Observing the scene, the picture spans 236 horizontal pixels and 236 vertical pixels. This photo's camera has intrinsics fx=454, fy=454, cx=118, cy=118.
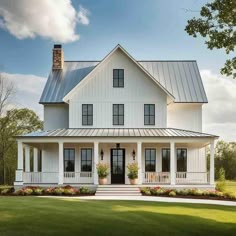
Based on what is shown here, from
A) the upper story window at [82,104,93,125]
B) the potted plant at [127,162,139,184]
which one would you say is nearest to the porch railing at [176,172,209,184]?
the potted plant at [127,162,139,184]

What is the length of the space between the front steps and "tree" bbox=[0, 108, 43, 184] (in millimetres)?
25188

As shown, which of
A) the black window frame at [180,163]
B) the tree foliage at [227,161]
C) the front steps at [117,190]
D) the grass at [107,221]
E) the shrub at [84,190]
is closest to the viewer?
the grass at [107,221]

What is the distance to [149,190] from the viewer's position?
2698 centimetres

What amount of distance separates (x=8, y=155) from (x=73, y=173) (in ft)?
84.8

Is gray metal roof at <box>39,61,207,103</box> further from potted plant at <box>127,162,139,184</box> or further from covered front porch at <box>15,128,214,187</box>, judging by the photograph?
potted plant at <box>127,162,139,184</box>

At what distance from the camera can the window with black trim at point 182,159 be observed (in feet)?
104

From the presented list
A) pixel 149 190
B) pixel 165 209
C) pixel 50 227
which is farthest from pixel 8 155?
pixel 50 227

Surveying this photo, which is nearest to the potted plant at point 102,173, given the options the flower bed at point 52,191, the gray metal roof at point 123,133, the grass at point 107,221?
the flower bed at point 52,191

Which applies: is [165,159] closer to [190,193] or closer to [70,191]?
[190,193]

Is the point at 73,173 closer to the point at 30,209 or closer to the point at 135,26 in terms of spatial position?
the point at 135,26

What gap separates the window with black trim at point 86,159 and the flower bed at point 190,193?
547cm

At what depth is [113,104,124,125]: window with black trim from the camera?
104 feet

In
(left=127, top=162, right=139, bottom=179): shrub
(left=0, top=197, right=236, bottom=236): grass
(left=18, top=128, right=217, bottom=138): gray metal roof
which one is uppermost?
(left=18, top=128, right=217, bottom=138): gray metal roof

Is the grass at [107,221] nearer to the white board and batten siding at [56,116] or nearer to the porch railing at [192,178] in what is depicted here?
the porch railing at [192,178]
